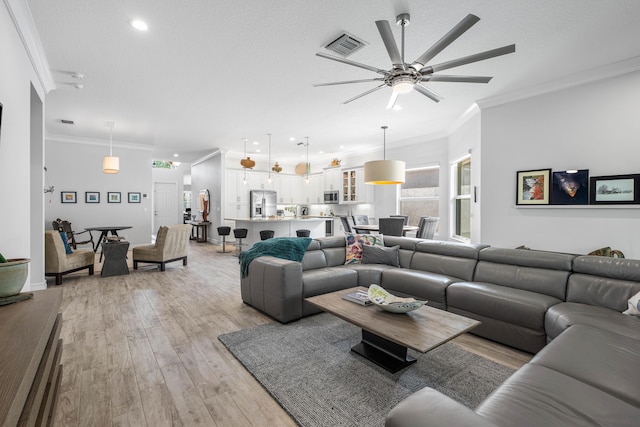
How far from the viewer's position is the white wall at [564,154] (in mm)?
3508

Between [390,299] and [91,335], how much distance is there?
114 inches

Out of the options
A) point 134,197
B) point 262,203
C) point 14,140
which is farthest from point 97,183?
point 14,140

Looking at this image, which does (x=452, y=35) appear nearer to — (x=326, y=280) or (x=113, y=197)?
(x=326, y=280)

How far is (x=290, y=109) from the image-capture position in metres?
5.11

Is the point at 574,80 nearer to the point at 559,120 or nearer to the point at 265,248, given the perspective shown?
the point at 559,120

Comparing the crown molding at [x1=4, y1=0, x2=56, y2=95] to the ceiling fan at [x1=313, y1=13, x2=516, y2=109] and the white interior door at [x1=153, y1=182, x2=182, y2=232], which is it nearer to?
the ceiling fan at [x1=313, y1=13, x2=516, y2=109]

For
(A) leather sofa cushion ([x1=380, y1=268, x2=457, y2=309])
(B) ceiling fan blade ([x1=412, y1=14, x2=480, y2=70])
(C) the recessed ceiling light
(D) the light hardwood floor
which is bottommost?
(D) the light hardwood floor

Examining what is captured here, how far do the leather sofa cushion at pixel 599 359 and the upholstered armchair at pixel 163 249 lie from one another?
570 centimetres

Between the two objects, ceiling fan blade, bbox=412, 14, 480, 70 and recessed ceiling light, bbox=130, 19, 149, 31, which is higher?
recessed ceiling light, bbox=130, 19, 149, 31

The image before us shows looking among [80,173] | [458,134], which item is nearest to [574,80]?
[458,134]

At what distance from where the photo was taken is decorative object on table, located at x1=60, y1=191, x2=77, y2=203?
7.07m

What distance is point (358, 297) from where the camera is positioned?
8.89 feet

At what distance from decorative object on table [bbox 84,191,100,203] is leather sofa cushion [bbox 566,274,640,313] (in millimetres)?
9315

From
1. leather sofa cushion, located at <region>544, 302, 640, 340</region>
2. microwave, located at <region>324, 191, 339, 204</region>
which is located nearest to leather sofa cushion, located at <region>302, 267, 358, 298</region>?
leather sofa cushion, located at <region>544, 302, 640, 340</region>
